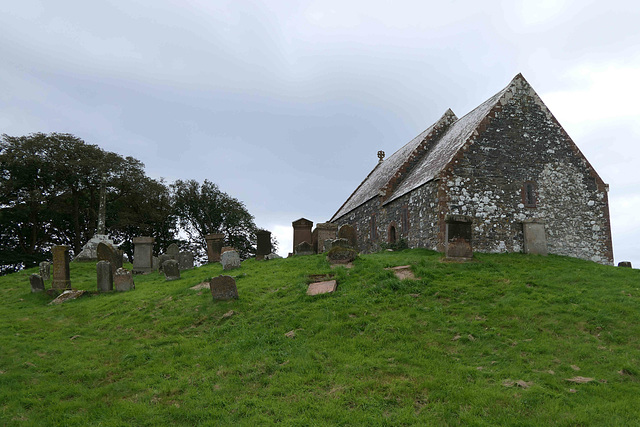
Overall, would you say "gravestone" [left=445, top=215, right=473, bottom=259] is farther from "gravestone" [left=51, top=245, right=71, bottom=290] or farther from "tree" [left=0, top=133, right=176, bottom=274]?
"tree" [left=0, top=133, right=176, bottom=274]

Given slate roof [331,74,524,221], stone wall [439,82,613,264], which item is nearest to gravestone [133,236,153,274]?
slate roof [331,74,524,221]

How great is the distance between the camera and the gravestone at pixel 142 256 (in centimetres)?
2067

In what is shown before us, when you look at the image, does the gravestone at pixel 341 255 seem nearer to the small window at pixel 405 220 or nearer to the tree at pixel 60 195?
the small window at pixel 405 220

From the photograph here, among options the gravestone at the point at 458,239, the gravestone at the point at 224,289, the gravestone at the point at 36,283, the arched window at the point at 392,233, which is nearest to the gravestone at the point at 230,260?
the gravestone at the point at 224,289

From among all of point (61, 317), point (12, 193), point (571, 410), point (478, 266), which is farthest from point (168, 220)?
point (571, 410)

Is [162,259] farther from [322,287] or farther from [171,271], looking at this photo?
[322,287]

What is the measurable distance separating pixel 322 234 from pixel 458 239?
7.14m

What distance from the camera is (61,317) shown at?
12.8 meters

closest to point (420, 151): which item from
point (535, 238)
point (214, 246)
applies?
point (535, 238)

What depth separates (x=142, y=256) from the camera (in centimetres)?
2086

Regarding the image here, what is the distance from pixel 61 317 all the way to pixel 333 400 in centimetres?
962

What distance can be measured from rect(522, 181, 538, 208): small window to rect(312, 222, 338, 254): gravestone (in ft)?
27.4

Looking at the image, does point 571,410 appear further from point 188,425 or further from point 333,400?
point 188,425

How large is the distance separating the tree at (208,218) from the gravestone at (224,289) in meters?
29.8
